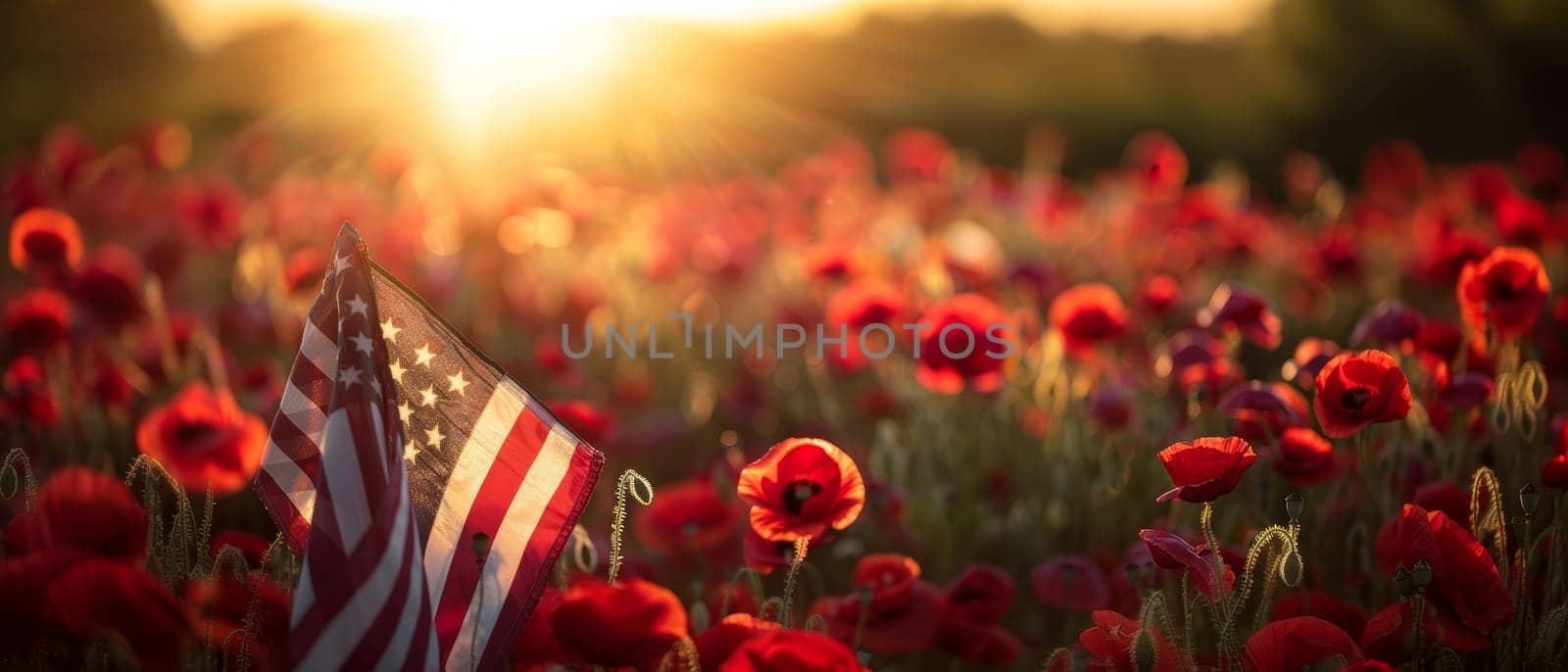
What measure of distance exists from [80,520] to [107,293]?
2.16m

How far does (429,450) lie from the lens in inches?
81.1

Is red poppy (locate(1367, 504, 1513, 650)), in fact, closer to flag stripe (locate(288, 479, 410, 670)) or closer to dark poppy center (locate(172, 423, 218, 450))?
flag stripe (locate(288, 479, 410, 670))

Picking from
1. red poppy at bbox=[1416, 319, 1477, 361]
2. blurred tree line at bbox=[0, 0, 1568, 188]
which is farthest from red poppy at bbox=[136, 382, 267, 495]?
blurred tree line at bbox=[0, 0, 1568, 188]

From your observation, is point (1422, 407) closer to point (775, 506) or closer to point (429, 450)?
point (775, 506)

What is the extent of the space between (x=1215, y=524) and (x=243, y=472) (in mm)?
2395

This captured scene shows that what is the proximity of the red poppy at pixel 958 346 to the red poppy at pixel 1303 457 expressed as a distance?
39.1 inches

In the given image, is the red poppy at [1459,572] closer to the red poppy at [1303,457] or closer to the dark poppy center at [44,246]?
the red poppy at [1303,457]

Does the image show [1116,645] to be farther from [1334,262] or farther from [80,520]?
[1334,262]

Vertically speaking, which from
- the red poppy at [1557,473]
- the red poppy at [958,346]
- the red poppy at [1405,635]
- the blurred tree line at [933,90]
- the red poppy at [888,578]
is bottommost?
the red poppy at [888,578]

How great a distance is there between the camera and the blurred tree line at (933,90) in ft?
36.4

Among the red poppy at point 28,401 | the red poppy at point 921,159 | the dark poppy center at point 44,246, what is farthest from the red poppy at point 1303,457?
the red poppy at point 921,159

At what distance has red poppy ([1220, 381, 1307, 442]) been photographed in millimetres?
2406

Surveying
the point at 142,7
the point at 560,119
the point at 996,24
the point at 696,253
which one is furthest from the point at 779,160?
the point at 996,24

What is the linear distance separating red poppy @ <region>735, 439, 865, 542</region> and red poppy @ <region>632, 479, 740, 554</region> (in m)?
0.67
